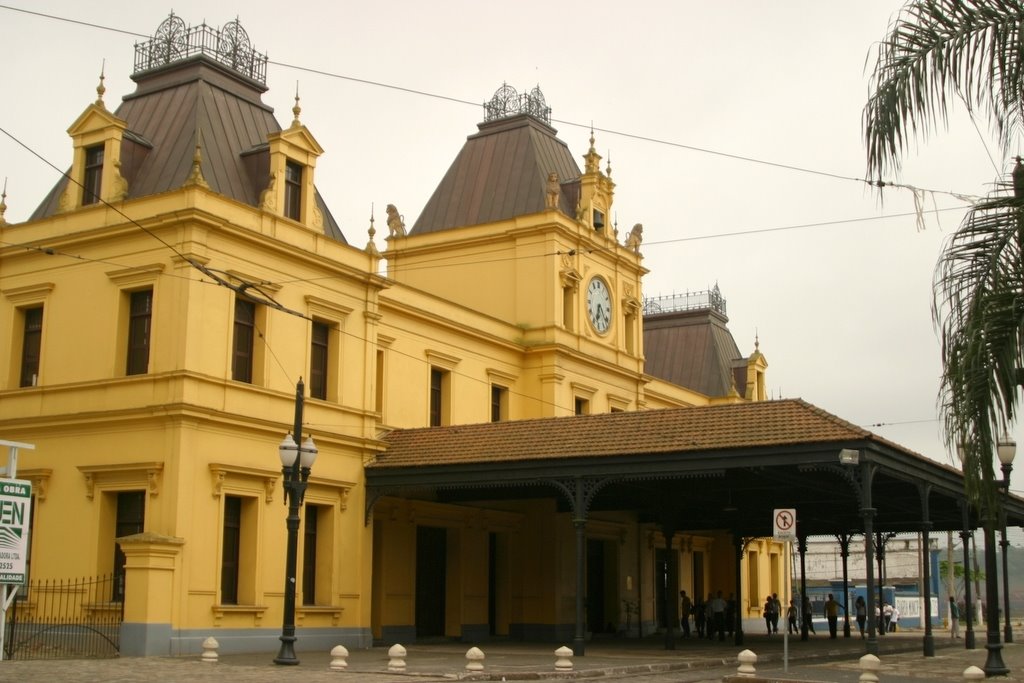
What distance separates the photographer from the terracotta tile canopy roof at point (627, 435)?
74.8 feet

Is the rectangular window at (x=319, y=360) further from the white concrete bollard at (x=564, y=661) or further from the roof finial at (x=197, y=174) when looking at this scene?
the white concrete bollard at (x=564, y=661)

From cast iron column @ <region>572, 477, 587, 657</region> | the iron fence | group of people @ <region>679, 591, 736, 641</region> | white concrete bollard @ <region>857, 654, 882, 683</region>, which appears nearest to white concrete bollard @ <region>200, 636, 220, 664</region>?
the iron fence

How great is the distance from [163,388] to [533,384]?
45.1ft

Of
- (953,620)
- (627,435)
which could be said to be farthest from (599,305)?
(953,620)

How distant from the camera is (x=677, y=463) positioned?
2378 centimetres

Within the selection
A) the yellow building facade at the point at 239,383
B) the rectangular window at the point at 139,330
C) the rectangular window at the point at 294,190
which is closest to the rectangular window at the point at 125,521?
the yellow building facade at the point at 239,383

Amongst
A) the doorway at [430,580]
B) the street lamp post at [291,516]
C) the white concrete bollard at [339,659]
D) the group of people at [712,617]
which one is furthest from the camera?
the group of people at [712,617]

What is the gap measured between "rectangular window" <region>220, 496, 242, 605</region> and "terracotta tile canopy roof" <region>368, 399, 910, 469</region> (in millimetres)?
3927

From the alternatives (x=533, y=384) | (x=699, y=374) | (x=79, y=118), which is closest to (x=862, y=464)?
(x=533, y=384)

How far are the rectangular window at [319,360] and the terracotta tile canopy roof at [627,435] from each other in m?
2.21

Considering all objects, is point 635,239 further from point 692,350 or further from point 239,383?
point 239,383

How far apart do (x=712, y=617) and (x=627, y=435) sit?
13.9 m

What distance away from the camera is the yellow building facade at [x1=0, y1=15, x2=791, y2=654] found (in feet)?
77.8

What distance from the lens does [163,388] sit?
23656 mm
